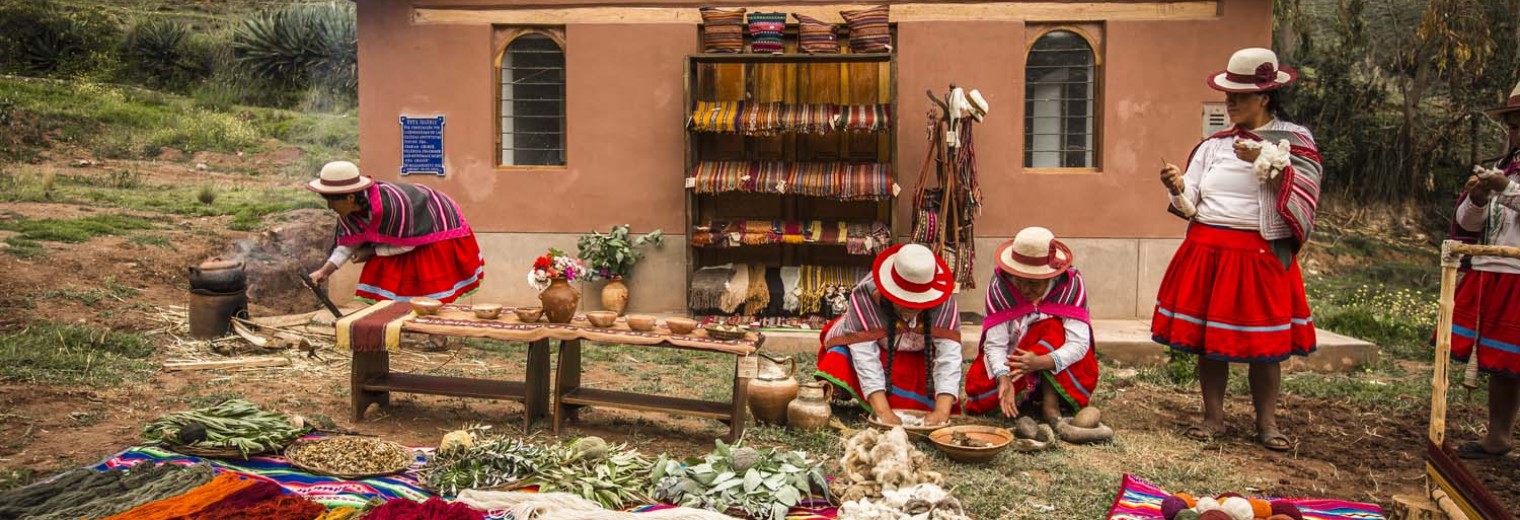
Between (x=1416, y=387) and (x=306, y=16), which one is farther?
(x=306, y=16)

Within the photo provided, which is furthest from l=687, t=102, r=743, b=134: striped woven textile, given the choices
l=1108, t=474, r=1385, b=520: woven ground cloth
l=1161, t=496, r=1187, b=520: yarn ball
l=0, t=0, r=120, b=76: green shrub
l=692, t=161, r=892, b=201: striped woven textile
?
l=0, t=0, r=120, b=76: green shrub

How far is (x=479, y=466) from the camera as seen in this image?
451cm

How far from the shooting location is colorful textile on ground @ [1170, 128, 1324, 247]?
5.05m

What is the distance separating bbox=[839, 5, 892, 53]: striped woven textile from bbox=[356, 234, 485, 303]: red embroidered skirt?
140 inches

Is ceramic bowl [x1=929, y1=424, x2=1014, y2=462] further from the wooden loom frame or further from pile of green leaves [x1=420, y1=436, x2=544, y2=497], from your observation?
pile of green leaves [x1=420, y1=436, x2=544, y2=497]

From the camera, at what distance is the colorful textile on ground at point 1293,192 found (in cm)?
505

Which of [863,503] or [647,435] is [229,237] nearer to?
[647,435]

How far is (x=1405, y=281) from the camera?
1324 centimetres

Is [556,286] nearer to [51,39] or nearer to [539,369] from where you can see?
[539,369]

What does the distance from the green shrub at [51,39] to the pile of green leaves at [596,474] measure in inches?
574

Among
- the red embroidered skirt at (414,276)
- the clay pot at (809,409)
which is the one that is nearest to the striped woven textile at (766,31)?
the red embroidered skirt at (414,276)

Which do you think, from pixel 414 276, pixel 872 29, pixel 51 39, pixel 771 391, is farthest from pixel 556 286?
pixel 51 39

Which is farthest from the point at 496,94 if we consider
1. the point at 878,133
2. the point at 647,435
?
the point at 647,435

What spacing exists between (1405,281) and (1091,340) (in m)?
9.61
